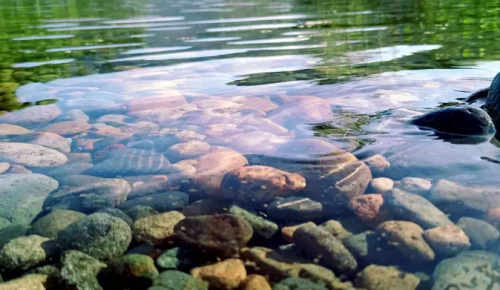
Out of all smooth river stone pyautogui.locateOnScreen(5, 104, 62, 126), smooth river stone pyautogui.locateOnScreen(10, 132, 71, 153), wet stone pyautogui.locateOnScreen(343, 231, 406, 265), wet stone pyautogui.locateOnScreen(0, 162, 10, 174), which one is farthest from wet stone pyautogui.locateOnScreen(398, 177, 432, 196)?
smooth river stone pyautogui.locateOnScreen(5, 104, 62, 126)

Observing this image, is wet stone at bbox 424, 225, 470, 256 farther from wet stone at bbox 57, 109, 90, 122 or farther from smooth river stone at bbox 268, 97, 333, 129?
wet stone at bbox 57, 109, 90, 122

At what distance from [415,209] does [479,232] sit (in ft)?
0.95

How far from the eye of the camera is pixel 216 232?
1.97m

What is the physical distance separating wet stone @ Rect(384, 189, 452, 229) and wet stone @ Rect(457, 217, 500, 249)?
0.07 metres

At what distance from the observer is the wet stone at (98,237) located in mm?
1896

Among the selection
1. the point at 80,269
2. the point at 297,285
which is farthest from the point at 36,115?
the point at 297,285

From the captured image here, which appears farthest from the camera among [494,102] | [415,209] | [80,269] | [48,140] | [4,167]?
[494,102]

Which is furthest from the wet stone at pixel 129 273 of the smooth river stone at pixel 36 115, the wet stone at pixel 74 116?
the smooth river stone at pixel 36 115

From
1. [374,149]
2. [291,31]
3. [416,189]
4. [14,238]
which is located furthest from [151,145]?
[291,31]

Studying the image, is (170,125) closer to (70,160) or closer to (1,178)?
(70,160)

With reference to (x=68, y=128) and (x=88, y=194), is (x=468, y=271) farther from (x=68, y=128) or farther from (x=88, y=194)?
(x=68, y=128)

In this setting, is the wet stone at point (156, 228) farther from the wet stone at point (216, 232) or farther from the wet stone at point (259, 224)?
the wet stone at point (259, 224)

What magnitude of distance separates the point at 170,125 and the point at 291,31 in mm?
6985

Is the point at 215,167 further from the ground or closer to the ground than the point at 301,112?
closer to the ground
